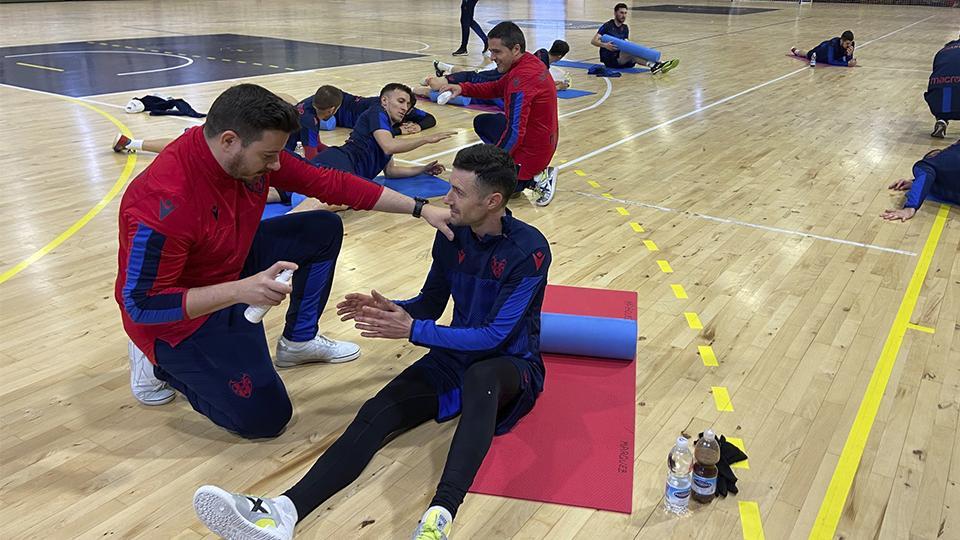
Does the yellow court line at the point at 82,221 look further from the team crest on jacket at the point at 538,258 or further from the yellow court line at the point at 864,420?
the yellow court line at the point at 864,420

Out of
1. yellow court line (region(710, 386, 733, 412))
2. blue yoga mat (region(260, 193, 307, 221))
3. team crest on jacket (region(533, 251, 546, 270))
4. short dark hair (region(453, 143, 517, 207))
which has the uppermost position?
short dark hair (region(453, 143, 517, 207))

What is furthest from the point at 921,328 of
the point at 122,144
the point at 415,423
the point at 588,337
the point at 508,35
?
the point at 122,144

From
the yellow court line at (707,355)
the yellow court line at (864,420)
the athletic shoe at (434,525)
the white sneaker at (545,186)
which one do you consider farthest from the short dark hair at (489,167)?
the white sneaker at (545,186)

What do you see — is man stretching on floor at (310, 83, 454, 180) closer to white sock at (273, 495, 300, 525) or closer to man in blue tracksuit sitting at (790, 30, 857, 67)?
white sock at (273, 495, 300, 525)

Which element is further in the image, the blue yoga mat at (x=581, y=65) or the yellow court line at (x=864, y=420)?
the blue yoga mat at (x=581, y=65)

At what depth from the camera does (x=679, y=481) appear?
266cm

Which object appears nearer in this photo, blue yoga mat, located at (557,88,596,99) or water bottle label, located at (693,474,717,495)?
water bottle label, located at (693,474,717,495)

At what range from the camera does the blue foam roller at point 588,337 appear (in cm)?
360

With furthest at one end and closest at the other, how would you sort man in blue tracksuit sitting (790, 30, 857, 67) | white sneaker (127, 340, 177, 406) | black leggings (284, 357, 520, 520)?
man in blue tracksuit sitting (790, 30, 857, 67), white sneaker (127, 340, 177, 406), black leggings (284, 357, 520, 520)

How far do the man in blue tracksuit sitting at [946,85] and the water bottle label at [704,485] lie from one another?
6.64 m

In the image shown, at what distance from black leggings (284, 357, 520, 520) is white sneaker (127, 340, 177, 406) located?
1051 millimetres

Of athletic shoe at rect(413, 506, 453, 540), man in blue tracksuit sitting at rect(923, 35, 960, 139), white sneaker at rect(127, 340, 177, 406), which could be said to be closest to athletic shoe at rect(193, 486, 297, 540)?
athletic shoe at rect(413, 506, 453, 540)

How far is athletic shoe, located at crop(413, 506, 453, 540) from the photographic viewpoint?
2.36 m

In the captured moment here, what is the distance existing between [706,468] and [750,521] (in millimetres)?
232
